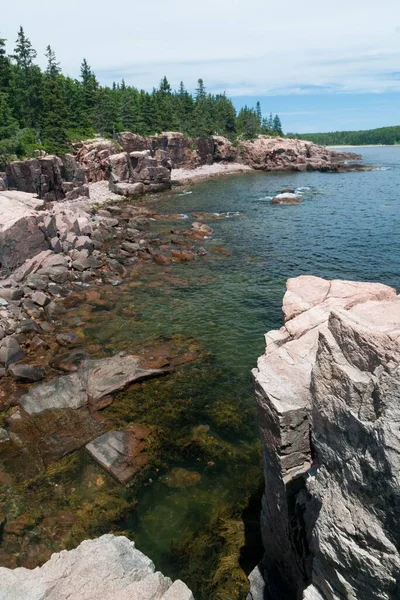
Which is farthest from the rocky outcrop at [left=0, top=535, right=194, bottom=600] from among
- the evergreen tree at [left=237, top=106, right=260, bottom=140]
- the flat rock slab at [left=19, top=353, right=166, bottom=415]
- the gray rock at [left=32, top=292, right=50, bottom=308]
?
the evergreen tree at [left=237, top=106, right=260, bottom=140]

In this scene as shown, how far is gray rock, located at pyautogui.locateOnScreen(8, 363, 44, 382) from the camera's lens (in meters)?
21.7

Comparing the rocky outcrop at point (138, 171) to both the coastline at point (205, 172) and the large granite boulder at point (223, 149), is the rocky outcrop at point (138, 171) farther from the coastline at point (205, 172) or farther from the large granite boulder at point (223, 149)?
the large granite boulder at point (223, 149)

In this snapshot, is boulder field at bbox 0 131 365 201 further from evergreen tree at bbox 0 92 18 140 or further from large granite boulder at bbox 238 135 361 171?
evergreen tree at bbox 0 92 18 140

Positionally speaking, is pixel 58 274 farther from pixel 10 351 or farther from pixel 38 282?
pixel 10 351

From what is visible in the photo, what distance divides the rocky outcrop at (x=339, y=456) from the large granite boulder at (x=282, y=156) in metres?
132

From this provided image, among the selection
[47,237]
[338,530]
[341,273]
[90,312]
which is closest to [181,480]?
[338,530]

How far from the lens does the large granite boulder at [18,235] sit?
35.2 metres

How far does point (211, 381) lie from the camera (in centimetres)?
2133

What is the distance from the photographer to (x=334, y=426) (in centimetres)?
733

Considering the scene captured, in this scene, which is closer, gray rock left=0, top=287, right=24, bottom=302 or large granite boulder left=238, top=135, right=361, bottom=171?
gray rock left=0, top=287, right=24, bottom=302

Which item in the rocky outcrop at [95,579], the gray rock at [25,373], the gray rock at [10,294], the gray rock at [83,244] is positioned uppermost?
the rocky outcrop at [95,579]

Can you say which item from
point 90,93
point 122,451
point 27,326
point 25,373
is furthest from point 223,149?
point 122,451

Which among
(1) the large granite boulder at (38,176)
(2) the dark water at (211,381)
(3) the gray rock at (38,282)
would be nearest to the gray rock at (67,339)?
(2) the dark water at (211,381)

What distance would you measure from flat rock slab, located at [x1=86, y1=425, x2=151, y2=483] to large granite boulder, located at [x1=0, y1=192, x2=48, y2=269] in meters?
24.0
